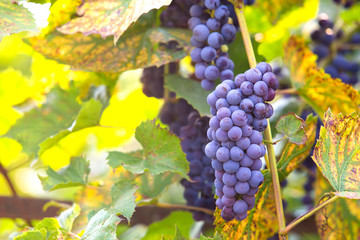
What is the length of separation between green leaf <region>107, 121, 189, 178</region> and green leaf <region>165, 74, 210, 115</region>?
0.07 m

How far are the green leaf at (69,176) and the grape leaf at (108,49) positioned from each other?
182mm

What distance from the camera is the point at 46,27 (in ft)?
2.26

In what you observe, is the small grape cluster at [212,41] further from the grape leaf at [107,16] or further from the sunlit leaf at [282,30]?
the sunlit leaf at [282,30]

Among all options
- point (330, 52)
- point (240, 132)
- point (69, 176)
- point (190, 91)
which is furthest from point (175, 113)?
point (330, 52)

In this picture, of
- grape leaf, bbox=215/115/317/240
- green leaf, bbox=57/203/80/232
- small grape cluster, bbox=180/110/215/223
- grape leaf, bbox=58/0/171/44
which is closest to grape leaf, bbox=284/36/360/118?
grape leaf, bbox=215/115/317/240

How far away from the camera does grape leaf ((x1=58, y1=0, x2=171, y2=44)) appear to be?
0.57m

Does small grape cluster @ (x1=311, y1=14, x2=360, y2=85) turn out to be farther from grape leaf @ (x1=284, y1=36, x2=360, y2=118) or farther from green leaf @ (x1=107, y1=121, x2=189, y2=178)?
green leaf @ (x1=107, y1=121, x2=189, y2=178)

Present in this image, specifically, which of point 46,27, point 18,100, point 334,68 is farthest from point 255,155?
point 18,100

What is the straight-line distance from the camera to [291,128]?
534mm

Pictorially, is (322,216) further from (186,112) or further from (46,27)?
(46,27)

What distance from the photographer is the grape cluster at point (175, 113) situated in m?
0.78

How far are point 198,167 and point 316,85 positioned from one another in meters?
0.27

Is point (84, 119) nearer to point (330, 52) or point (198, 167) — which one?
point (198, 167)

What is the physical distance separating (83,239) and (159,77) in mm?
340
